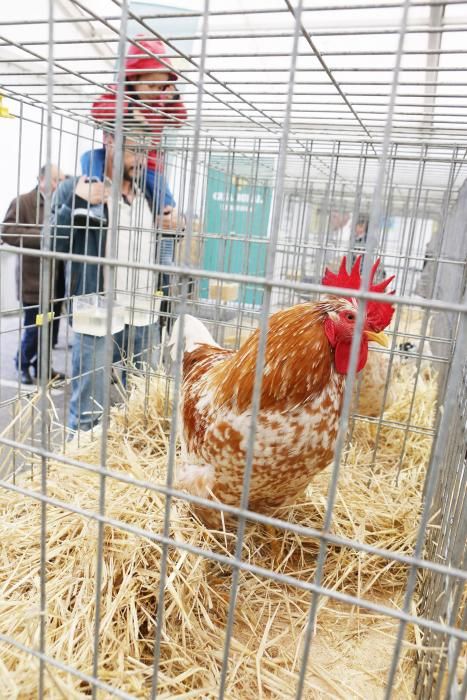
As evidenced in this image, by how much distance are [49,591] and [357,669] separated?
2.60 feet

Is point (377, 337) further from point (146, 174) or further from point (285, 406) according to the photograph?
point (146, 174)

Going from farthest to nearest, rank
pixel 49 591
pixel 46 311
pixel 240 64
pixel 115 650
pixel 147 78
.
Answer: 1. pixel 240 64
2. pixel 147 78
3. pixel 49 591
4. pixel 115 650
5. pixel 46 311

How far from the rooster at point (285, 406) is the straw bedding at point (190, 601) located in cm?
17

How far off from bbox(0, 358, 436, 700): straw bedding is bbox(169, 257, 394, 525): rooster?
173 millimetres

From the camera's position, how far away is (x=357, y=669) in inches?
A: 46.9

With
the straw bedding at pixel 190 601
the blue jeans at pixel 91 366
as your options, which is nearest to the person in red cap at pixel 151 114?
the blue jeans at pixel 91 366

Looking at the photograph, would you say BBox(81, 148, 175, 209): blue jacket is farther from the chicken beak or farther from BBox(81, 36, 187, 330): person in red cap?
the chicken beak

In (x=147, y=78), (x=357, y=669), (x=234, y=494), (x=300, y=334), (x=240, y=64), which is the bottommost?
(x=357, y=669)

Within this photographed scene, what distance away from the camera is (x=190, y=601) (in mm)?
1285

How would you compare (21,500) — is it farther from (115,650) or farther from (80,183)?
(80,183)

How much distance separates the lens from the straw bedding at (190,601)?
1.08 metres

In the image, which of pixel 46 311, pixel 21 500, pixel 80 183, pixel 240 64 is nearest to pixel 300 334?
pixel 46 311

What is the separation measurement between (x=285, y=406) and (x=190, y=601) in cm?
57

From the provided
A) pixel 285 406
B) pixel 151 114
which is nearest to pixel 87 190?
pixel 151 114
